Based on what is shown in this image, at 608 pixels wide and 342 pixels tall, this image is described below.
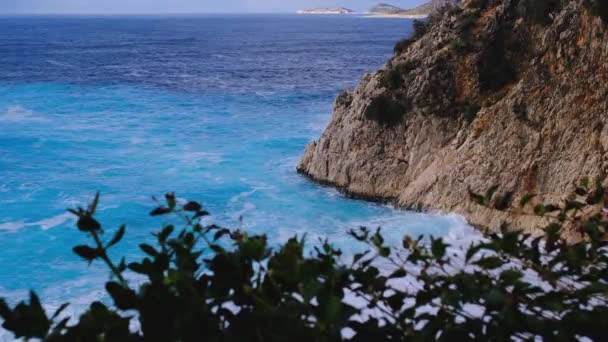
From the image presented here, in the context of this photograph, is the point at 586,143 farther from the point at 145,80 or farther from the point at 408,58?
the point at 145,80

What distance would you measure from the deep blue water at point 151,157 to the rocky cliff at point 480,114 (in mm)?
1091

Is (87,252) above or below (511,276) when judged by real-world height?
above

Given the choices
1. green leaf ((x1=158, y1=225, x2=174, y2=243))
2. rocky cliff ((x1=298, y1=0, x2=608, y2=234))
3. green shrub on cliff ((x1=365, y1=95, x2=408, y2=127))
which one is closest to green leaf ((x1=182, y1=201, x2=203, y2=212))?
green leaf ((x1=158, y1=225, x2=174, y2=243))

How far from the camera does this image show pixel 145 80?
4509 cm

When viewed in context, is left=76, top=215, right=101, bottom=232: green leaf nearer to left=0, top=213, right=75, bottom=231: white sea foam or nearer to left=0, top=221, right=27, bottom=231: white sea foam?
left=0, top=213, right=75, bottom=231: white sea foam

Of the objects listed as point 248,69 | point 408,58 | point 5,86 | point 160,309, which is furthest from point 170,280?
point 248,69

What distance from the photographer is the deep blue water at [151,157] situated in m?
15.4

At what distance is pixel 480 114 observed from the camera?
1608 centimetres

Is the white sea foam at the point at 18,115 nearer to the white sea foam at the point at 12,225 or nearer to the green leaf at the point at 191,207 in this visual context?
the white sea foam at the point at 12,225

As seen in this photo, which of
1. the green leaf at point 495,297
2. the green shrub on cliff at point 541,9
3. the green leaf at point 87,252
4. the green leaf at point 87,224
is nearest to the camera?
the green leaf at point 495,297

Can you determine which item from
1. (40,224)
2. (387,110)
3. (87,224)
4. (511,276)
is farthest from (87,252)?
(40,224)

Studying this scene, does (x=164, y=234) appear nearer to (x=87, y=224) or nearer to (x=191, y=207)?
(x=191, y=207)

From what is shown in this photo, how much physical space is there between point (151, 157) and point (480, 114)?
43.8 ft

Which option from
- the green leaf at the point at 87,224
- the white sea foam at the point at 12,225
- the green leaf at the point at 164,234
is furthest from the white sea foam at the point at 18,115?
the green leaf at the point at 87,224
